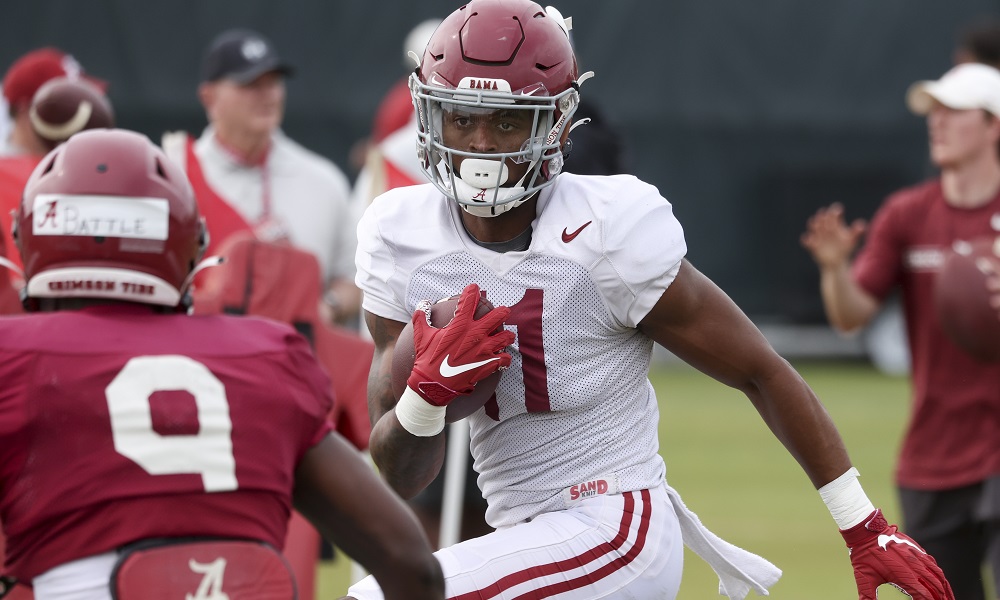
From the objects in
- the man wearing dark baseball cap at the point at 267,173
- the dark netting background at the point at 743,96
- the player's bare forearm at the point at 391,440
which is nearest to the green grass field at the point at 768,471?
the man wearing dark baseball cap at the point at 267,173

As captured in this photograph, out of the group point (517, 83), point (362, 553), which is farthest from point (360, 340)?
point (362, 553)

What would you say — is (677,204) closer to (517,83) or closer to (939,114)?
(939,114)

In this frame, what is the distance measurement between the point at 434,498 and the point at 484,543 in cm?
307

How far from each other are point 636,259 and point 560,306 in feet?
0.60

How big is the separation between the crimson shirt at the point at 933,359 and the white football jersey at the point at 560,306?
2123 mm

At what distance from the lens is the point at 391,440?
3119 mm

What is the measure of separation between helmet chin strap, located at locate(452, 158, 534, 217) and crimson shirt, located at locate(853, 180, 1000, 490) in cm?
251

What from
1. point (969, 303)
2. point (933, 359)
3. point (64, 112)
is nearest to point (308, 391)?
point (64, 112)

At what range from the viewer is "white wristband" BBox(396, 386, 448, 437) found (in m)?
2.99

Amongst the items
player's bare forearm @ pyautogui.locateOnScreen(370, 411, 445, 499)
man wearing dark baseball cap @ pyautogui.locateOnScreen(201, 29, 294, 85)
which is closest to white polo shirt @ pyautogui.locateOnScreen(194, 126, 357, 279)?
man wearing dark baseball cap @ pyautogui.locateOnScreen(201, 29, 294, 85)

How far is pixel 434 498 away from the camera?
6125 mm

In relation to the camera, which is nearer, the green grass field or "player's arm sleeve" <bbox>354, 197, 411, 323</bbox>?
"player's arm sleeve" <bbox>354, 197, 411, 323</bbox>

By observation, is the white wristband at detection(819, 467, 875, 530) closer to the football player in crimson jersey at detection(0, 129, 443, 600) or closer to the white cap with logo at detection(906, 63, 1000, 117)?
the football player in crimson jersey at detection(0, 129, 443, 600)

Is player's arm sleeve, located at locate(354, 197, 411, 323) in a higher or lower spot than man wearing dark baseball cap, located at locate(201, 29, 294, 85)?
higher
